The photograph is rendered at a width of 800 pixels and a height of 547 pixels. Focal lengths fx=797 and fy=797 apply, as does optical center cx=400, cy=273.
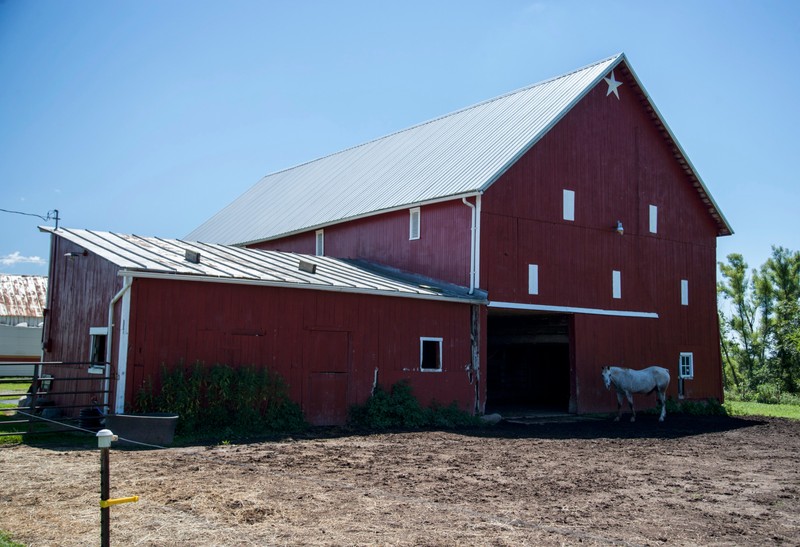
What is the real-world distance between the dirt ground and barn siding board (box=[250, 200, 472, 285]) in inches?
312

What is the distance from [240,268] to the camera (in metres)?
19.3

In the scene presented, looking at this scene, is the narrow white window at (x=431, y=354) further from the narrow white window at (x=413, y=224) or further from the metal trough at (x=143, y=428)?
the metal trough at (x=143, y=428)

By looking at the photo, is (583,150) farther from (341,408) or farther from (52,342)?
(52,342)

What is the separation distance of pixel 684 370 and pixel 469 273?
34.0 ft

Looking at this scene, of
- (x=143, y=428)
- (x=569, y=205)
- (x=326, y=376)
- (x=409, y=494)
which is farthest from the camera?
(x=569, y=205)

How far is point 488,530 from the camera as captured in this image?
8477 mm

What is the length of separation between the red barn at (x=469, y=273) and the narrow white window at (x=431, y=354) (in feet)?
0.18

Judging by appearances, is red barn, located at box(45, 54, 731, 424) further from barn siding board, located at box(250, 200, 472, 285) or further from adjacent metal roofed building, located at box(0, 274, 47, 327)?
adjacent metal roofed building, located at box(0, 274, 47, 327)

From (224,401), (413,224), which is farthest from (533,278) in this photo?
(224,401)

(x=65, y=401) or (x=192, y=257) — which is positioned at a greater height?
(x=192, y=257)

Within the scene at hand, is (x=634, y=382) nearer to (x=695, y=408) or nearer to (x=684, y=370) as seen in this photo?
(x=695, y=408)

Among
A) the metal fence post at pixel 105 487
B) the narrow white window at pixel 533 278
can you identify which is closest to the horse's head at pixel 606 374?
the narrow white window at pixel 533 278

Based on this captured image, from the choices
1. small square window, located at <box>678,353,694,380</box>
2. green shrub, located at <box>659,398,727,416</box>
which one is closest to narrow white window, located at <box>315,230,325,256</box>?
green shrub, located at <box>659,398,727,416</box>

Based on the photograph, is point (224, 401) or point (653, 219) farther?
point (653, 219)
